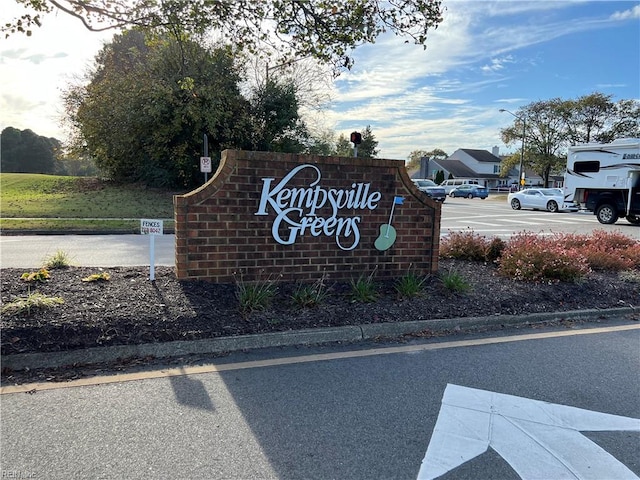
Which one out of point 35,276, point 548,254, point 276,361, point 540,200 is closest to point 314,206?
point 276,361

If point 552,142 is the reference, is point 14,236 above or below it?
below

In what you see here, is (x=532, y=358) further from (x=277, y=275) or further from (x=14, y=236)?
(x=14, y=236)

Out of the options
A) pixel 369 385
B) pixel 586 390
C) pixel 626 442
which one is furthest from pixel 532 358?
pixel 369 385

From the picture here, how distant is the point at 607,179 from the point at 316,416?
66.6 ft

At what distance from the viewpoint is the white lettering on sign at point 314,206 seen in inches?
222

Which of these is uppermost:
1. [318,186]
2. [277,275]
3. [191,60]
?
[191,60]

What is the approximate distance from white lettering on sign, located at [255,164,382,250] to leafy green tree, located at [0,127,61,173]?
199 ft

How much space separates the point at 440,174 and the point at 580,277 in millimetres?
67832

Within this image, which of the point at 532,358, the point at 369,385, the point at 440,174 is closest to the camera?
the point at 369,385

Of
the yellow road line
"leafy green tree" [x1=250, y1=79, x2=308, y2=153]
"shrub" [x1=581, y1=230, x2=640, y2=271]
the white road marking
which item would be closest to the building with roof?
"leafy green tree" [x1=250, y1=79, x2=308, y2=153]

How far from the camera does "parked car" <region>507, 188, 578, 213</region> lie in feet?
89.9

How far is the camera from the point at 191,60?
66.5 feet

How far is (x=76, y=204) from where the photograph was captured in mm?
20078

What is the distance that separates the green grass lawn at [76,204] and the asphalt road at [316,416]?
11.5 metres
